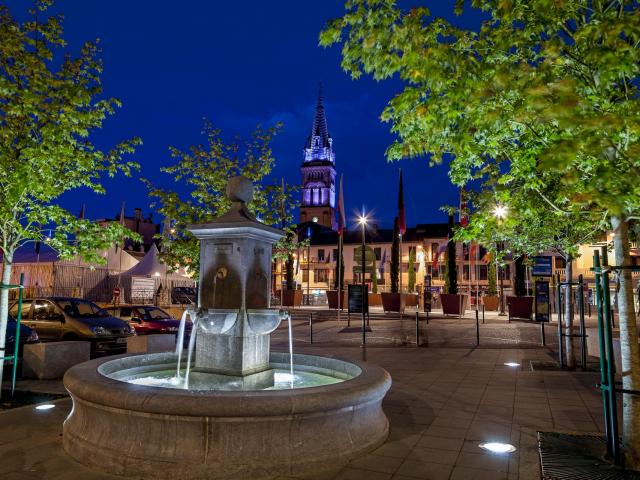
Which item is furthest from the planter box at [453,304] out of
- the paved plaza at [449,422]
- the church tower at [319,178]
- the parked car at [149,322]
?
the church tower at [319,178]

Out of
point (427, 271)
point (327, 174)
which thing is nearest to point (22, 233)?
point (427, 271)

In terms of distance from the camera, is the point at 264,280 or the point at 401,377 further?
the point at 401,377

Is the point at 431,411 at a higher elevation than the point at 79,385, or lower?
lower

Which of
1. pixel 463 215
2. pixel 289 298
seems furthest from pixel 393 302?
pixel 463 215

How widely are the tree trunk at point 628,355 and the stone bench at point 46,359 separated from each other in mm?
10347

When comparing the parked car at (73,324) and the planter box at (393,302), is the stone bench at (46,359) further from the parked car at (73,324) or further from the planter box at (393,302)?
the planter box at (393,302)

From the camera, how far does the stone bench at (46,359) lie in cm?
998

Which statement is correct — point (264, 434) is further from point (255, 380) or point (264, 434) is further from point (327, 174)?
point (327, 174)

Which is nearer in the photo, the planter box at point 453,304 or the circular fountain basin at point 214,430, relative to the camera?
the circular fountain basin at point 214,430

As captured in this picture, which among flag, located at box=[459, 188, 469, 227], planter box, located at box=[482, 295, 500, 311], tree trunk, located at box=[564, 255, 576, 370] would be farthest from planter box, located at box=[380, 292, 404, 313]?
tree trunk, located at box=[564, 255, 576, 370]

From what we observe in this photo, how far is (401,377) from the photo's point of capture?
33.3 feet

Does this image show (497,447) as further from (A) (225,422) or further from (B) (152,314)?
(B) (152,314)

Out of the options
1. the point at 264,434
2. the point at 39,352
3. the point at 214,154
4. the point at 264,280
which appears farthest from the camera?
the point at 214,154

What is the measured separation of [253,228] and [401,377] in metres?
5.49
